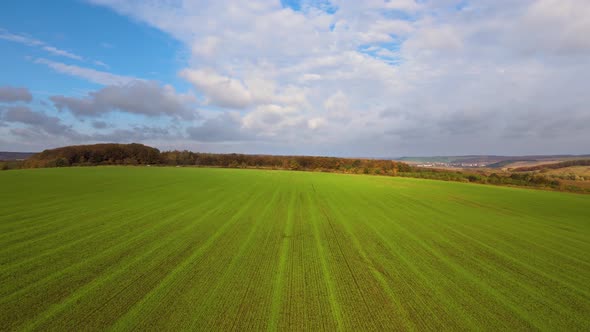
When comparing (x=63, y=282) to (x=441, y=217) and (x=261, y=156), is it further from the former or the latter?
(x=261, y=156)

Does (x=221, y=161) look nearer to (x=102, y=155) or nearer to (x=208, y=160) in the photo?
(x=208, y=160)

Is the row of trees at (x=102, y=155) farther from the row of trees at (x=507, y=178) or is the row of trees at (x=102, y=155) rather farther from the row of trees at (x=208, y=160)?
the row of trees at (x=507, y=178)

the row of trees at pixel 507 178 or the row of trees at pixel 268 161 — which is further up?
the row of trees at pixel 268 161

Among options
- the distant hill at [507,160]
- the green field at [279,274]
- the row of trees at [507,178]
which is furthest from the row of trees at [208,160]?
the distant hill at [507,160]


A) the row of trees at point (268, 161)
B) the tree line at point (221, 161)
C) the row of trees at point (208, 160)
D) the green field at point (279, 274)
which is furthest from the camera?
the row of trees at point (268, 161)

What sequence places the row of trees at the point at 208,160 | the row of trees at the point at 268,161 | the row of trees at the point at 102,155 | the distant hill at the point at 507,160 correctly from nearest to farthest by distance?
the row of trees at the point at 102,155
the row of trees at the point at 208,160
the row of trees at the point at 268,161
the distant hill at the point at 507,160

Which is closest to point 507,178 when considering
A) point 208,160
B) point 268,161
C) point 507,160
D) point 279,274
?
point 279,274

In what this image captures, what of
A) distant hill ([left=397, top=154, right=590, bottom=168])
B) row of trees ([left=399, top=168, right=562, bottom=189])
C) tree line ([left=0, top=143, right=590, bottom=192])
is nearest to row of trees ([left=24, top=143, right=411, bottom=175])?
tree line ([left=0, top=143, right=590, bottom=192])

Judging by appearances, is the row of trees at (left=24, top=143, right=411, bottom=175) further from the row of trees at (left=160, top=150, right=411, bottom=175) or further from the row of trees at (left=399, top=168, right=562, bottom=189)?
the row of trees at (left=399, top=168, right=562, bottom=189)

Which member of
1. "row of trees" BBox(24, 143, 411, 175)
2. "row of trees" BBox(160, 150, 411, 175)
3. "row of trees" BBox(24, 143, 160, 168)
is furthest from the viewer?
"row of trees" BBox(160, 150, 411, 175)
